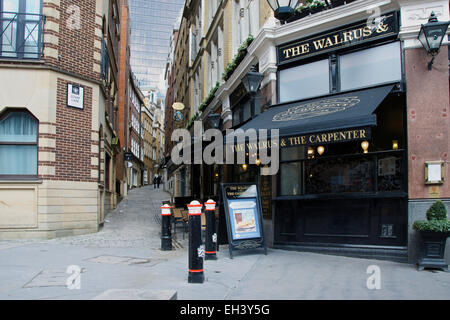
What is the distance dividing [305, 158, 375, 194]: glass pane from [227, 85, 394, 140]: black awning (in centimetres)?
119

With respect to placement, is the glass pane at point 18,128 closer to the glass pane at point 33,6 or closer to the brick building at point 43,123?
the brick building at point 43,123

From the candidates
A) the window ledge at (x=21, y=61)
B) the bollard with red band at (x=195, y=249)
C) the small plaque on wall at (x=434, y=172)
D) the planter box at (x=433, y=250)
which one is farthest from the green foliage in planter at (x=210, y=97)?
the planter box at (x=433, y=250)

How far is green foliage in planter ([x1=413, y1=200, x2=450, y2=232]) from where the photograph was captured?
719cm

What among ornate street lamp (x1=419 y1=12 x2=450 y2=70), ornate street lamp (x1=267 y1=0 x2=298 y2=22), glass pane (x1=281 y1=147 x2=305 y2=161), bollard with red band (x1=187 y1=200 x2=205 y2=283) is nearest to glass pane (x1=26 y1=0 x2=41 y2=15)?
ornate street lamp (x1=267 y1=0 x2=298 y2=22)

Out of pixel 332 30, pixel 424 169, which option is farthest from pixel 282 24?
pixel 424 169

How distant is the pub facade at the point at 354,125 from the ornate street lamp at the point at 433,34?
0.28 m

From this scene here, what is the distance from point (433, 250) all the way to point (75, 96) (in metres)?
10.4

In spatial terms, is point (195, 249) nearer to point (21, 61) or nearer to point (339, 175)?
point (339, 175)

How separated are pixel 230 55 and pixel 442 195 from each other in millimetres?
10536

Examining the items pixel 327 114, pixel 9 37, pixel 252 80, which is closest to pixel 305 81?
pixel 252 80

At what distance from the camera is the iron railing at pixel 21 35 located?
1237 centimetres

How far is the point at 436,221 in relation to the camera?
24.0ft

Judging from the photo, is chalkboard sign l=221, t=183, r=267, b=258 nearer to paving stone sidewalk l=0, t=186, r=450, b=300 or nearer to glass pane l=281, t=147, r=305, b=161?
paving stone sidewalk l=0, t=186, r=450, b=300

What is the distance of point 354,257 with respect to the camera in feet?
29.3
